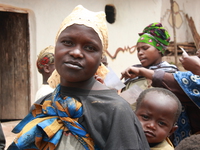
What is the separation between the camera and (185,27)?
37.9ft

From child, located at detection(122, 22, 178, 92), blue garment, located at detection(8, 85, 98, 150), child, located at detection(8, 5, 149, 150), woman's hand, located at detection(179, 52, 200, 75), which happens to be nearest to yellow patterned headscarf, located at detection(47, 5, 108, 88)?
child, located at detection(8, 5, 149, 150)

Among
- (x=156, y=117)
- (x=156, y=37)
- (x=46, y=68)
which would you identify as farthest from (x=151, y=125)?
(x=46, y=68)

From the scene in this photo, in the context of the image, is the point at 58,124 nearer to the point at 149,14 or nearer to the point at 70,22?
the point at 70,22

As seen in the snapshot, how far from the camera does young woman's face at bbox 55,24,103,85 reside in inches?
50.6

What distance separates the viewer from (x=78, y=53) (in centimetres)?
126

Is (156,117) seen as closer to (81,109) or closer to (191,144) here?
(81,109)

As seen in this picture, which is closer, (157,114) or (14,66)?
(157,114)

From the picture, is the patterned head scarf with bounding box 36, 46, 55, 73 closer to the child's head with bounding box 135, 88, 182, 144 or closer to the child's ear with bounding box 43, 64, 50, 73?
the child's ear with bounding box 43, 64, 50, 73

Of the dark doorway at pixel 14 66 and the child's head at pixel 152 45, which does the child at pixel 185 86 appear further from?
the dark doorway at pixel 14 66

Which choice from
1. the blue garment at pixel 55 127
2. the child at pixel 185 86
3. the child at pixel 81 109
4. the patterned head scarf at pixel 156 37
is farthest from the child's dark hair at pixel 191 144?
the patterned head scarf at pixel 156 37

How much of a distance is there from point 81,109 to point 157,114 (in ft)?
2.77

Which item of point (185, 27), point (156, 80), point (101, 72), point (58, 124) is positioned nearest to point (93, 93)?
point (58, 124)

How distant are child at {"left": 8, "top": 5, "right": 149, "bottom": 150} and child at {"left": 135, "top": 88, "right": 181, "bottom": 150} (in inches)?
25.5

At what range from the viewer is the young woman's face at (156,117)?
185 cm
